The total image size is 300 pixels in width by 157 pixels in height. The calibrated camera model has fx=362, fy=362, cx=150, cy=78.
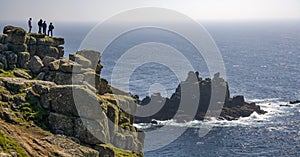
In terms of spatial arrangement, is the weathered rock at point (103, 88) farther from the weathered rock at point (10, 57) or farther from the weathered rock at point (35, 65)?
the weathered rock at point (10, 57)

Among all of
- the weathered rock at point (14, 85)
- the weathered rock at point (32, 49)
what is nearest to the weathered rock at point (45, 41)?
the weathered rock at point (32, 49)

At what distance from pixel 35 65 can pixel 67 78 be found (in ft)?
19.3

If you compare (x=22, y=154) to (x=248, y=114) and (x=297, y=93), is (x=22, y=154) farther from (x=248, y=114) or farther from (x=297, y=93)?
(x=297, y=93)

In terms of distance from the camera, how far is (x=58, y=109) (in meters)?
29.2

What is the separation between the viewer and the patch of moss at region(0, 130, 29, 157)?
2161 cm

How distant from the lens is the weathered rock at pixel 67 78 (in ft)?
115

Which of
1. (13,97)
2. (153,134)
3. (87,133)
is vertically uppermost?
(13,97)

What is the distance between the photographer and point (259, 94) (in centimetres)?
13475

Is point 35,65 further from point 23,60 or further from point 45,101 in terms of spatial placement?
point 45,101

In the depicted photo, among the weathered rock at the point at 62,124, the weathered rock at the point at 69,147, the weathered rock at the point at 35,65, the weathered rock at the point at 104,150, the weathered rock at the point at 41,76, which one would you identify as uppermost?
the weathered rock at the point at 35,65

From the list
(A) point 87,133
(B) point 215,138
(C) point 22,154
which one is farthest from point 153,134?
(C) point 22,154

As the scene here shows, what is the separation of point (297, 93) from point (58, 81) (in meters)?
118

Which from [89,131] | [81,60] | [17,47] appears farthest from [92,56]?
[89,131]

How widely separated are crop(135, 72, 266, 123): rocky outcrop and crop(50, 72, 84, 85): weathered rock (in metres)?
68.6
